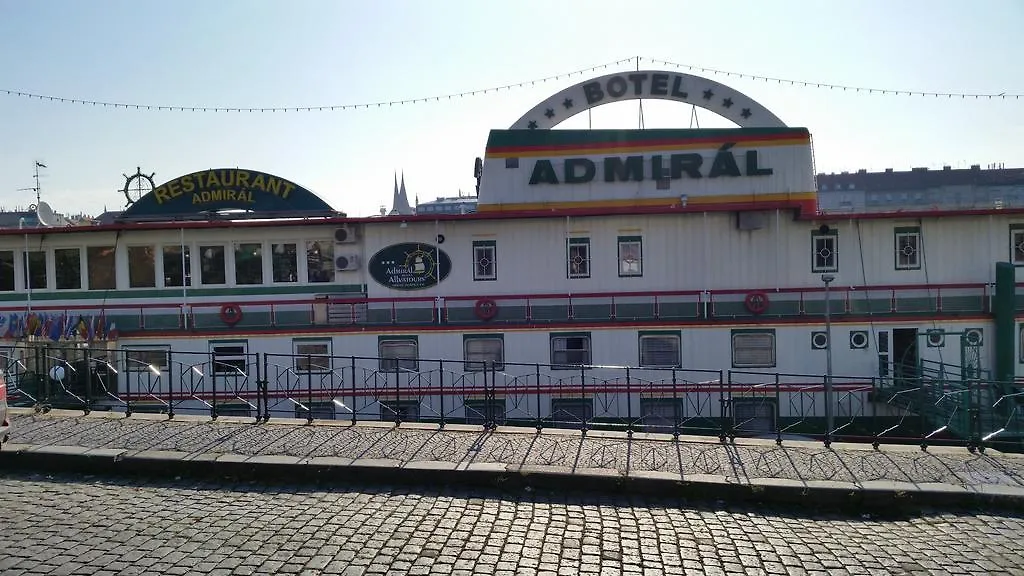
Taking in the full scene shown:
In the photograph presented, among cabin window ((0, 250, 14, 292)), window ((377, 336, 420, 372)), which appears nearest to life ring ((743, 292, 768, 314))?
window ((377, 336, 420, 372))

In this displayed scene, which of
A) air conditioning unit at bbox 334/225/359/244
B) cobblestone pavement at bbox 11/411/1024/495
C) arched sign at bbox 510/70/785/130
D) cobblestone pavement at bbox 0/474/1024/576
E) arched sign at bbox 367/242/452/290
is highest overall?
arched sign at bbox 510/70/785/130

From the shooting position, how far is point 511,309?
64.2 feet

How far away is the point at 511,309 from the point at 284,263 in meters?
6.46

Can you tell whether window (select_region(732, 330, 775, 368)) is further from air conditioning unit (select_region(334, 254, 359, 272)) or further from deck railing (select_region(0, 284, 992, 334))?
air conditioning unit (select_region(334, 254, 359, 272))

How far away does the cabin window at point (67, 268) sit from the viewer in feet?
67.1

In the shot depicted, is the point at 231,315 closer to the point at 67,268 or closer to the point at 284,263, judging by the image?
the point at 284,263

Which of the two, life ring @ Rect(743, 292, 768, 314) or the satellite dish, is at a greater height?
the satellite dish

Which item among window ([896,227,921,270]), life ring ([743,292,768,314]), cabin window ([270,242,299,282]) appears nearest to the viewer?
life ring ([743,292,768,314])

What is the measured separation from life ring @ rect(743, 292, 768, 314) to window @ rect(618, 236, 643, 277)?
2906 mm

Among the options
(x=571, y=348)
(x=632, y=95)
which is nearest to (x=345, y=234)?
(x=571, y=348)

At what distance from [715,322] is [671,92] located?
24.1ft

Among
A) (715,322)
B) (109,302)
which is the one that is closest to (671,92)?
(715,322)

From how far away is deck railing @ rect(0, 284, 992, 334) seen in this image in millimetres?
19047

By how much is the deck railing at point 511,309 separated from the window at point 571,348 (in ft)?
1.37
